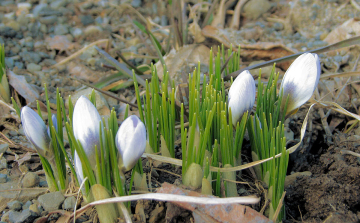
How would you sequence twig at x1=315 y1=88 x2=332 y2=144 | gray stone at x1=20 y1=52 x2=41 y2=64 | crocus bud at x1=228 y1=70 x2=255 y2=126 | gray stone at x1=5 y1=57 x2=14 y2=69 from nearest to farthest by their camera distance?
crocus bud at x1=228 y1=70 x2=255 y2=126 < twig at x1=315 y1=88 x2=332 y2=144 < gray stone at x1=5 y1=57 x2=14 y2=69 < gray stone at x1=20 y1=52 x2=41 y2=64

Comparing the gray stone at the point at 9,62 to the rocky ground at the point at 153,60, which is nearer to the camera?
the rocky ground at the point at 153,60

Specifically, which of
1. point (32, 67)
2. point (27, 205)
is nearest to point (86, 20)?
point (32, 67)

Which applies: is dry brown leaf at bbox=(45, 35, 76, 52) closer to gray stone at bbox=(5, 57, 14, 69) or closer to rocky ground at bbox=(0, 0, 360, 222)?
rocky ground at bbox=(0, 0, 360, 222)

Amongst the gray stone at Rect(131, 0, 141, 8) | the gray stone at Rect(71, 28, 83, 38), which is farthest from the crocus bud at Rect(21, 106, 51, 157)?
the gray stone at Rect(131, 0, 141, 8)

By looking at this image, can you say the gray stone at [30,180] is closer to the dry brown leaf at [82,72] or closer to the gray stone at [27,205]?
the gray stone at [27,205]

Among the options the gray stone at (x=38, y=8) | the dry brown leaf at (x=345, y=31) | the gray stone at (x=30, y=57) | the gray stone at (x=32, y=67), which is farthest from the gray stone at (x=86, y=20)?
the dry brown leaf at (x=345, y=31)

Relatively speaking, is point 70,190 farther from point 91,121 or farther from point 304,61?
point 304,61

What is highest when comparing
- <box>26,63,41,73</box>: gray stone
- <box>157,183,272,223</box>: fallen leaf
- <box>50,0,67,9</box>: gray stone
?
<box>50,0,67,9</box>: gray stone

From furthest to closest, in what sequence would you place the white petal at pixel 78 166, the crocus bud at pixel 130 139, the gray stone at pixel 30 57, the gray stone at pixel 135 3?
1. the gray stone at pixel 135 3
2. the gray stone at pixel 30 57
3. the white petal at pixel 78 166
4. the crocus bud at pixel 130 139
